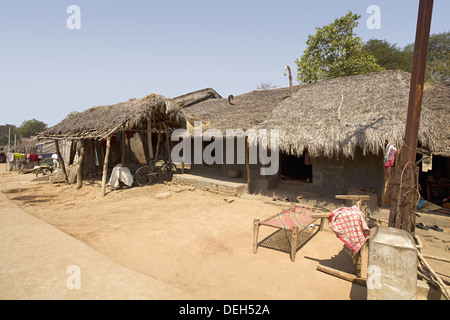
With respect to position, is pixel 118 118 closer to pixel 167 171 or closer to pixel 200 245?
pixel 167 171

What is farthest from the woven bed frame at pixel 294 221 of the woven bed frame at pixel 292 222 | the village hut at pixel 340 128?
the village hut at pixel 340 128

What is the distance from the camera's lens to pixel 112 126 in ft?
28.3

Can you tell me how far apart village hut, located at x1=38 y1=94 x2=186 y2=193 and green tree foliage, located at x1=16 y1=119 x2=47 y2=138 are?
36534 millimetres

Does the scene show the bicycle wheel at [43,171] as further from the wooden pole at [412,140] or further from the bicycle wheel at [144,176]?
the wooden pole at [412,140]

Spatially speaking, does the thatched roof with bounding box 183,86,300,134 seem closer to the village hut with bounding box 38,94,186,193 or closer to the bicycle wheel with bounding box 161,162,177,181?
the village hut with bounding box 38,94,186,193

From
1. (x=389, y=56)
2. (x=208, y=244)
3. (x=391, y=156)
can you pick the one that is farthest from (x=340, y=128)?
(x=389, y=56)

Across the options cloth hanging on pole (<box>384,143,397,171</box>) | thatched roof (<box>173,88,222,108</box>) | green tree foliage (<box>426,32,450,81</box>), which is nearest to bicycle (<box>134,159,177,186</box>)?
thatched roof (<box>173,88,222,108</box>)

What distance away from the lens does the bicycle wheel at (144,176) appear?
9648mm

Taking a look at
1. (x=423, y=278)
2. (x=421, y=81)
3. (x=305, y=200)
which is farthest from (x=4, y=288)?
(x=305, y=200)

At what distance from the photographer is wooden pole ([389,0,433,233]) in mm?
3373

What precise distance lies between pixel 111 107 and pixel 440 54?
25970 millimetres

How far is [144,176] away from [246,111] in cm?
505

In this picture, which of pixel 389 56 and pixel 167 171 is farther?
pixel 389 56

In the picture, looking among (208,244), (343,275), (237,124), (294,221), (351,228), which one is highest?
(237,124)
